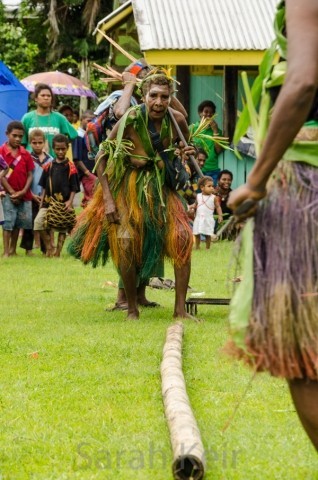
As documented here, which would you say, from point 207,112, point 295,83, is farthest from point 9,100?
point 295,83

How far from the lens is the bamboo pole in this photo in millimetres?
4363

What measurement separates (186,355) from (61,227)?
7235 millimetres

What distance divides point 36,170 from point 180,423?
1030 centimetres

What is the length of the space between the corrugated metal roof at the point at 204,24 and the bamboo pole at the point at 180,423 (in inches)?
398

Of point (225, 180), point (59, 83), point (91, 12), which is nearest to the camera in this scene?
point (225, 180)

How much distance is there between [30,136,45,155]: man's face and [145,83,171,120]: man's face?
6561 millimetres

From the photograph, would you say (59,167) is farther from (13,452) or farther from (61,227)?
(13,452)

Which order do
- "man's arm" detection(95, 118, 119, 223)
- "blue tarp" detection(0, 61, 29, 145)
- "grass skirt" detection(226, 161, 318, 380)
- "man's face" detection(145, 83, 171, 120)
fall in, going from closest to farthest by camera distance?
"grass skirt" detection(226, 161, 318, 380)
"man's face" detection(145, 83, 171, 120)
"man's arm" detection(95, 118, 119, 223)
"blue tarp" detection(0, 61, 29, 145)

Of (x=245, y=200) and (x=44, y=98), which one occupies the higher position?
(x=245, y=200)

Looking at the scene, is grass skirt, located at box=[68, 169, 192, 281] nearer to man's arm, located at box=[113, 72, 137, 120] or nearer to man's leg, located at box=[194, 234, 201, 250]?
man's arm, located at box=[113, 72, 137, 120]

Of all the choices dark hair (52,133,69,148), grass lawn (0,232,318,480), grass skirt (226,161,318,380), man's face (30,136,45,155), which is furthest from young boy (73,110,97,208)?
grass skirt (226,161,318,380)

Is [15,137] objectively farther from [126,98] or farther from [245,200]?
[245,200]

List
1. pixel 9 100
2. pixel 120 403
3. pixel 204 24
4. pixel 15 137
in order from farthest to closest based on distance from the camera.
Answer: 1. pixel 204 24
2. pixel 9 100
3. pixel 15 137
4. pixel 120 403

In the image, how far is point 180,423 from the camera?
15.8 feet
